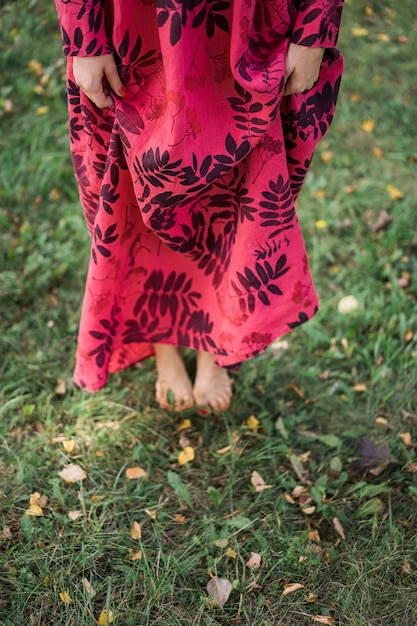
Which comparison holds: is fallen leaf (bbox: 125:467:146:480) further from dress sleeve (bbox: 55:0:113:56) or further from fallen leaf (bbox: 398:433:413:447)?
dress sleeve (bbox: 55:0:113:56)

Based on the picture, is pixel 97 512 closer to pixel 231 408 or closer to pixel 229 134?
pixel 231 408

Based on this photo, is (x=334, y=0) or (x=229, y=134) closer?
(x=334, y=0)

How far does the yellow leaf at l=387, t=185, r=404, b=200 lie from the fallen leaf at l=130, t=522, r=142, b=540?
196 cm

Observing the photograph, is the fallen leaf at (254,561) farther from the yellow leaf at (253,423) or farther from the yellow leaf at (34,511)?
the yellow leaf at (34,511)

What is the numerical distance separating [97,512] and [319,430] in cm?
78

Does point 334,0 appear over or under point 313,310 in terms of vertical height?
over

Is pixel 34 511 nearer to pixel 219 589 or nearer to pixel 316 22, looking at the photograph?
pixel 219 589

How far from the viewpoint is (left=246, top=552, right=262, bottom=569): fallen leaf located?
165cm

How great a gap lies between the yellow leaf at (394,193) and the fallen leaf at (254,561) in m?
1.87

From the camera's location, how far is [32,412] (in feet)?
6.56

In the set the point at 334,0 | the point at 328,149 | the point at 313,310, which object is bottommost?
the point at 328,149

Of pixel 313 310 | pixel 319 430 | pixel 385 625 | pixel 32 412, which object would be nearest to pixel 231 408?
pixel 319 430

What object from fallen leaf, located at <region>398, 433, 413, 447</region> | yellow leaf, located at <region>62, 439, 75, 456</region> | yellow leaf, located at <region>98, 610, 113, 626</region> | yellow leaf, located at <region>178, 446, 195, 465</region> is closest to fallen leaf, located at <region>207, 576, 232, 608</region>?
yellow leaf, located at <region>98, 610, 113, 626</region>

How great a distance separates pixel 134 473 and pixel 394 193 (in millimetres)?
1847
